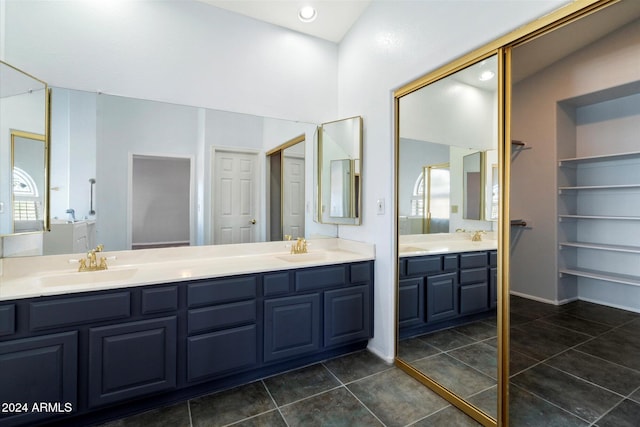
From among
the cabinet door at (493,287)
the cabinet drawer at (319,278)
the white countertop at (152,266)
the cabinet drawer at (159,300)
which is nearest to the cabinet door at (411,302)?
the white countertop at (152,266)

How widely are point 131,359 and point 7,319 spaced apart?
60 centimetres

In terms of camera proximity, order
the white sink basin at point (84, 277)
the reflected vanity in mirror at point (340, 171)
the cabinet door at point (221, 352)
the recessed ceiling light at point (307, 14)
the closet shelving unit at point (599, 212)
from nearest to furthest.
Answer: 1. the white sink basin at point (84, 277)
2. the cabinet door at point (221, 352)
3. the closet shelving unit at point (599, 212)
4. the recessed ceiling light at point (307, 14)
5. the reflected vanity in mirror at point (340, 171)

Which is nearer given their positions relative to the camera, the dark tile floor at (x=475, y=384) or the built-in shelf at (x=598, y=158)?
the dark tile floor at (x=475, y=384)

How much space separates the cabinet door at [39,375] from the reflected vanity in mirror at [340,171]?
80.9 inches

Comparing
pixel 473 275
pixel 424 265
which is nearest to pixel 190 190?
pixel 424 265

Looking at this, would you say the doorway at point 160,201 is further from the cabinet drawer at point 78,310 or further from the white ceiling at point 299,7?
the white ceiling at point 299,7

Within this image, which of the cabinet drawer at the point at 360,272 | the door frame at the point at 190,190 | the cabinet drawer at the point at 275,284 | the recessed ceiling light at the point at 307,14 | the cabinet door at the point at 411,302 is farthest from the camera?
the recessed ceiling light at the point at 307,14

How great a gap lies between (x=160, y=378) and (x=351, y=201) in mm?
1932

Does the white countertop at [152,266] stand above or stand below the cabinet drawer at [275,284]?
above

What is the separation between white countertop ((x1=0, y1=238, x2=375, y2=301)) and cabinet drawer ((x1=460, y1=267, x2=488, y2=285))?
0.74 metres

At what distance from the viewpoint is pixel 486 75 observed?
1.62 metres

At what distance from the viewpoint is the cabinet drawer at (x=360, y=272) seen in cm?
234

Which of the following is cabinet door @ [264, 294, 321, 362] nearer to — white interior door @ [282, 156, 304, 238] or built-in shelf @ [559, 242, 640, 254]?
white interior door @ [282, 156, 304, 238]

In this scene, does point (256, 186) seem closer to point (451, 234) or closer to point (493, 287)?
point (451, 234)
